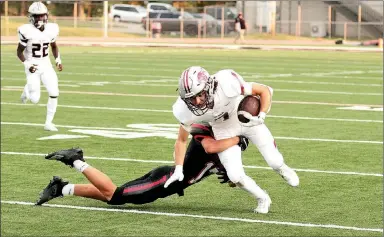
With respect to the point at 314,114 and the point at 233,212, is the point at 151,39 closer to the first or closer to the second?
the point at 314,114

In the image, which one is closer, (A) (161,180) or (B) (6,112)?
(A) (161,180)

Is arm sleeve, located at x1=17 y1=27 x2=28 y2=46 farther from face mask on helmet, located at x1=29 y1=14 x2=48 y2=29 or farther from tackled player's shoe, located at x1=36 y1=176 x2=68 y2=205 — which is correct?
face mask on helmet, located at x1=29 y1=14 x2=48 y2=29

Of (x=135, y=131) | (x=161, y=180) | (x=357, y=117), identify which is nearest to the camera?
(x=161, y=180)

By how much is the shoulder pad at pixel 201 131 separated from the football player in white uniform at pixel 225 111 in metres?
0.08

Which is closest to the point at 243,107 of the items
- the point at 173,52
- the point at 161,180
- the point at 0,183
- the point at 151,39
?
the point at 161,180

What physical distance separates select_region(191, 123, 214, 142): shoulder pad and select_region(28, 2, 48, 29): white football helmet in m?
1.38

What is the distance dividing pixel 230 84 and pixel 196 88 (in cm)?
90

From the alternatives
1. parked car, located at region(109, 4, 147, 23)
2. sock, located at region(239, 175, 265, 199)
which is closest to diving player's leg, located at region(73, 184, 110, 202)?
sock, located at region(239, 175, 265, 199)

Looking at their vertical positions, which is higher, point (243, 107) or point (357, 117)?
point (243, 107)

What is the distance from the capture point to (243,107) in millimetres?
6301

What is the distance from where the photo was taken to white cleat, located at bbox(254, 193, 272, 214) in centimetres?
965

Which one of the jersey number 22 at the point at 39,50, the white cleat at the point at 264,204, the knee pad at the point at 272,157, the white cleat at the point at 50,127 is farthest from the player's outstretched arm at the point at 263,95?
the white cleat at the point at 50,127

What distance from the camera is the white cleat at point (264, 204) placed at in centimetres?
965

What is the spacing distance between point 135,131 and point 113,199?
23.9ft
